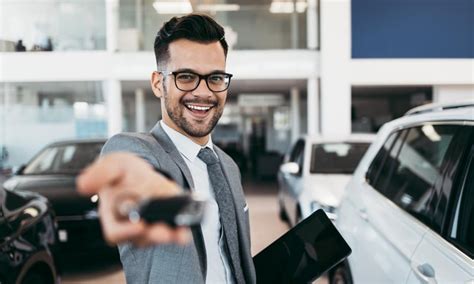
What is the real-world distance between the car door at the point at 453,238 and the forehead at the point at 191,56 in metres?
1.04

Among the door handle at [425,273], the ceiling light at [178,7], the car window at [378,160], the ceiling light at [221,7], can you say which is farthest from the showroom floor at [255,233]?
the ceiling light at [221,7]

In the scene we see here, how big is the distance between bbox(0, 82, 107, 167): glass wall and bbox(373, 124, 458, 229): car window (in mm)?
7664

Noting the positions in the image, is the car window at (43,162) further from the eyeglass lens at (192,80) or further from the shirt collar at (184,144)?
the eyeglass lens at (192,80)

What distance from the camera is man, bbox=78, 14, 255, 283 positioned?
107cm

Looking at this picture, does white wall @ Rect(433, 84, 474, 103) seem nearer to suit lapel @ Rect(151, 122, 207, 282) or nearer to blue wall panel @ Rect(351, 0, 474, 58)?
blue wall panel @ Rect(351, 0, 474, 58)

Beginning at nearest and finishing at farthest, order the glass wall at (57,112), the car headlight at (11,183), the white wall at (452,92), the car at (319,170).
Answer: the car at (319,170), the car headlight at (11,183), the glass wall at (57,112), the white wall at (452,92)

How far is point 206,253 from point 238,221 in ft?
0.66

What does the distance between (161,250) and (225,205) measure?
0.28 m

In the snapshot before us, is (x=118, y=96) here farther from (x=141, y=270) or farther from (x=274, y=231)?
(x=141, y=270)

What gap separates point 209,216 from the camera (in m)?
1.17

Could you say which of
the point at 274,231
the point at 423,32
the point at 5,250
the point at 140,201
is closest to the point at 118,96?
the point at 274,231

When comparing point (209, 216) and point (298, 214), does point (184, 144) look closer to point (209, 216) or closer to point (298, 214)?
point (209, 216)

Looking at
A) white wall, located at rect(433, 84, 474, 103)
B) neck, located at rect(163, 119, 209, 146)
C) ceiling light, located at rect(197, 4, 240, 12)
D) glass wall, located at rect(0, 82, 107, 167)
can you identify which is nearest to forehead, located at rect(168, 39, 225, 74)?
neck, located at rect(163, 119, 209, 146)

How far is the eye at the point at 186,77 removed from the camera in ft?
3.83
